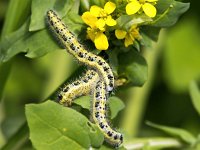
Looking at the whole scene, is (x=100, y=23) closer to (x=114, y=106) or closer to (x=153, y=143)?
(x=114, y=106)

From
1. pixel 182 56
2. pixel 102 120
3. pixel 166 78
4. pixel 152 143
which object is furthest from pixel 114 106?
pixel 182 56

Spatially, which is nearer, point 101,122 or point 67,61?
point 101,122

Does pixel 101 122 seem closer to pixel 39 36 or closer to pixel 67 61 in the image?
pixel 39 36

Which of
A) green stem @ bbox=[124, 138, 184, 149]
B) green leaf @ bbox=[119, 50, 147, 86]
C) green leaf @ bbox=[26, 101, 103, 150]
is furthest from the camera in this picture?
green stem @ bbox=[124, 138, 184, 149]

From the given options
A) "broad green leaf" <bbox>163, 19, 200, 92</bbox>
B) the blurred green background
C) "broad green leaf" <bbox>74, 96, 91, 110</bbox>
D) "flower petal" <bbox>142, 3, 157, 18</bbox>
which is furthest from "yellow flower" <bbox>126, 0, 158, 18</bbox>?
"broad green leaf" <bbox>163, 19, 200, 92</bbox>

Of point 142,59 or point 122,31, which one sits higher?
point 122,31

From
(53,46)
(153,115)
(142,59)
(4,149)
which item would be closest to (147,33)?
(142,59)

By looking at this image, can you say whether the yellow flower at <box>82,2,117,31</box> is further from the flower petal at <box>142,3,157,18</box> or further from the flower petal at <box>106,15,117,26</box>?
the flower petal at <box>142,3,157,18</box>
